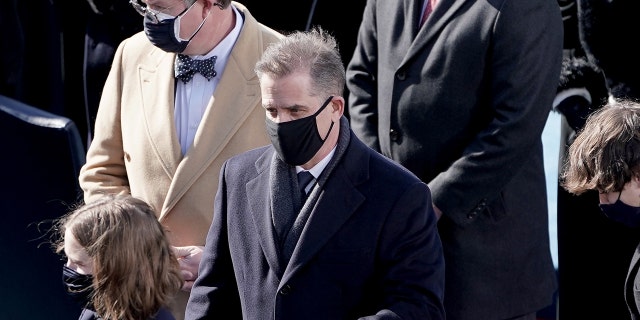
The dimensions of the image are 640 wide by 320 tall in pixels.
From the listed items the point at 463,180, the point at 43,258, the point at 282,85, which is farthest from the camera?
the point at 43,258

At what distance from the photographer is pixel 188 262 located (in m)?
4.33

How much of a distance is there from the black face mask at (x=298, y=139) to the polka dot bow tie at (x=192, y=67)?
2.56 feet

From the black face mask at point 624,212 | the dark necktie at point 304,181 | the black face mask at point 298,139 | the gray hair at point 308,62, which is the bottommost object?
the black face mask at point 624,212

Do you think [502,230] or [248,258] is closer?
[248,258]

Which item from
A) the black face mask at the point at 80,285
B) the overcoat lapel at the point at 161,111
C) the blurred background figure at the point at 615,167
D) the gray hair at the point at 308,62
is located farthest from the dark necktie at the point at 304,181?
the blurred background figure at the point at 615,167

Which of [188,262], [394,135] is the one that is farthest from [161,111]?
[394,135]

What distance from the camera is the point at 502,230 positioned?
15.1ft

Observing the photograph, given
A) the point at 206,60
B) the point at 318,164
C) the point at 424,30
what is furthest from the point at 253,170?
the point at 424,30

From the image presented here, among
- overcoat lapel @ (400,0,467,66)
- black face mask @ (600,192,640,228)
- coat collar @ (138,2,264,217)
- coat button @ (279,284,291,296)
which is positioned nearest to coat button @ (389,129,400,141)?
overcoat lapel @ (400,0,467,66)

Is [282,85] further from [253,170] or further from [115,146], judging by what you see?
[115,146]

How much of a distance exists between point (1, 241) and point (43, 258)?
0.24 meters

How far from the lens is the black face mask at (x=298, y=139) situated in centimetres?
366

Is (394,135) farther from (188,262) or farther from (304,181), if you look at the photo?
(304,181)

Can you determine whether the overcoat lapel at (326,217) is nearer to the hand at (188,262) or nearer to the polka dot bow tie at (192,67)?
the hand at (188,262)
